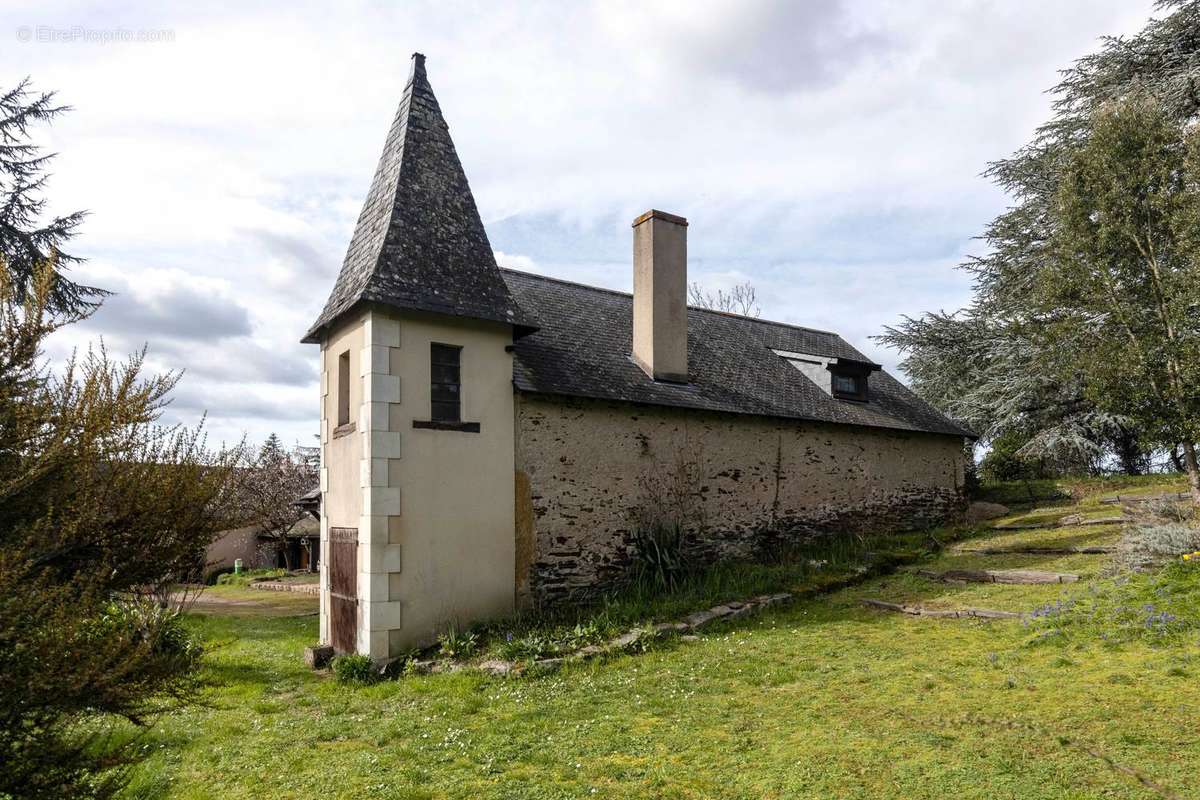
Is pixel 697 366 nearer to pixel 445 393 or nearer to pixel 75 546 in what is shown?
pixel 445 393

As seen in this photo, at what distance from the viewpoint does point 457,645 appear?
381 inches

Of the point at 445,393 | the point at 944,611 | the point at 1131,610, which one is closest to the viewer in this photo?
the point at 1131,610

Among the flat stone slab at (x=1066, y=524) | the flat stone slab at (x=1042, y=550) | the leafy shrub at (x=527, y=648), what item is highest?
the flat stone slab at (x=1066, y=524)

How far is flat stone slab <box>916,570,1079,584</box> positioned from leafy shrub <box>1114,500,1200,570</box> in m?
0.76

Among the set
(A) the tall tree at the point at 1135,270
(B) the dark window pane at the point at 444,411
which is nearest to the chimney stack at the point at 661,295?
(B) the dark window pane at the point at 444,411

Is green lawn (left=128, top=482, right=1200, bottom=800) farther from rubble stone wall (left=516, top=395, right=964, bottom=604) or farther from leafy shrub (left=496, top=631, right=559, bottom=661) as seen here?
rubble stone wall (left=516, top=395, right=964, bottom=604)

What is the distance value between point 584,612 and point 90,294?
17.2 m

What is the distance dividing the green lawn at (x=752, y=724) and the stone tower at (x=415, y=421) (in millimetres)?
1307

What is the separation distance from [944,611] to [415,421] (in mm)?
7405

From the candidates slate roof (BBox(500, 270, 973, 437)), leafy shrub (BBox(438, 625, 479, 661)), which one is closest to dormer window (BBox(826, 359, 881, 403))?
slate roof (BBox(500, 270, 973, 437))

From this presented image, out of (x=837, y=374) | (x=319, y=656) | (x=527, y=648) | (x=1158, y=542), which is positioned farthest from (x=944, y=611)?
(x=319, y=656)

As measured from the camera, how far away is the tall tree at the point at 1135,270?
12156mm

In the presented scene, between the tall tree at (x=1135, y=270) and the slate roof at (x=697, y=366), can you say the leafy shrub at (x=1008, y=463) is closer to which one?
the slate roof at (x=697, y=366)

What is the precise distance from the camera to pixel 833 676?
7.87 meters
